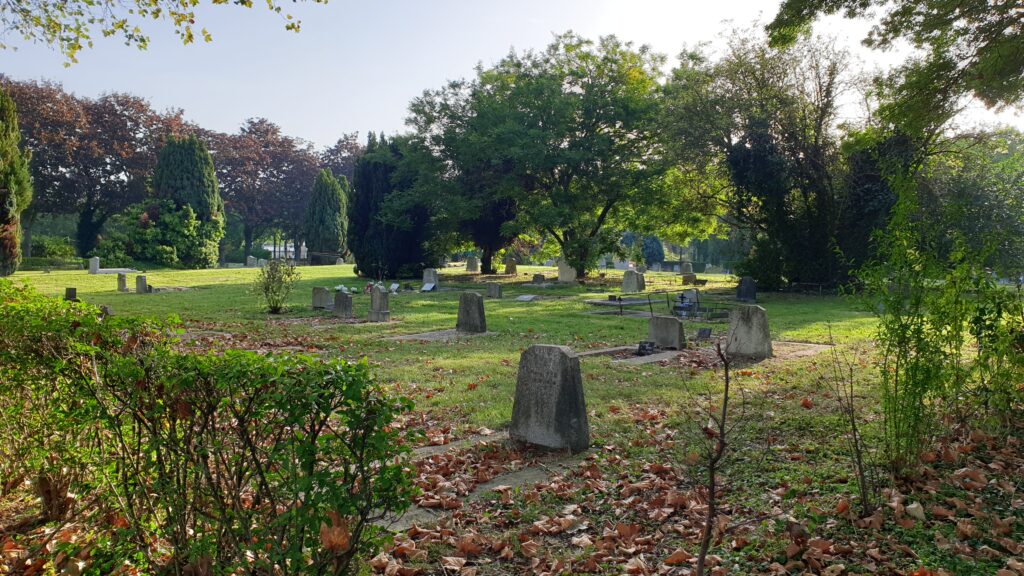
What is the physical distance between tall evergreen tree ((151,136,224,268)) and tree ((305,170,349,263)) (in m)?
10.2

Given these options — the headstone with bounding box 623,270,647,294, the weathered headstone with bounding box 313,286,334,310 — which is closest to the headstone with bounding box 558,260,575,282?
the headstone with bounding box 623,270,647,294

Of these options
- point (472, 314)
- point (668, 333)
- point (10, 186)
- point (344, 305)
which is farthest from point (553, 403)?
point (10, 186)

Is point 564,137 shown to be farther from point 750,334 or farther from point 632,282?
point 750,334

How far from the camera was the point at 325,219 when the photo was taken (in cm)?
5131

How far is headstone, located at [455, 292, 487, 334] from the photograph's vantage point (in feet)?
45.3

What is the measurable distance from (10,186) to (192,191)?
14033 millimetres

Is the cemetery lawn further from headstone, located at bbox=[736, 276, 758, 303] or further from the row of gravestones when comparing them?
headstone, located at bbox=[736, 276, 758, 303]

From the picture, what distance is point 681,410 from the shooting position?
22.7 feet

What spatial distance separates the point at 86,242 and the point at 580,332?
47185 millimetres

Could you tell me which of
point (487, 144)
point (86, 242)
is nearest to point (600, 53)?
point (487, 144)

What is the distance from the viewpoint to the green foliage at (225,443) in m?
2.54

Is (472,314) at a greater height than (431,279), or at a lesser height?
lesser

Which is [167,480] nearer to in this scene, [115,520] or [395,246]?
[115,520]

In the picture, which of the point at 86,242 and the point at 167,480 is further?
the point at 86,242
